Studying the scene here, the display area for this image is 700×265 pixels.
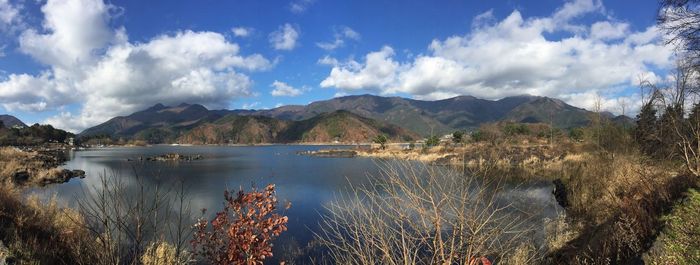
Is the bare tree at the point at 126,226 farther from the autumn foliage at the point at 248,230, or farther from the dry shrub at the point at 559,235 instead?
the dry shrub at the point at 559,235

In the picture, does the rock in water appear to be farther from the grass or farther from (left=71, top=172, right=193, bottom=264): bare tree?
the grass

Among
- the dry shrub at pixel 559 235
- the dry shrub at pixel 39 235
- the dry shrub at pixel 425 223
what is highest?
the dry shrub at pixel 425 223

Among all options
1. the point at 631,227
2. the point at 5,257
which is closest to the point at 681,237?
the point at 631,227

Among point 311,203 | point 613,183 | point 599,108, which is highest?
point 599,108

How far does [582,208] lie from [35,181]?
38.7 m

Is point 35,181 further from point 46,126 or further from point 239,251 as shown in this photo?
point 46,126

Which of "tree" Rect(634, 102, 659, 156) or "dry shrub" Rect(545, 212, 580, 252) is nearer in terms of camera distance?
"dry shrub" Rect(545, 212, 580, 252)

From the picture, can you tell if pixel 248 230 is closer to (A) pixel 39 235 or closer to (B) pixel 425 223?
(B) pixel 425 223

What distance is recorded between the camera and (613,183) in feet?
50.0

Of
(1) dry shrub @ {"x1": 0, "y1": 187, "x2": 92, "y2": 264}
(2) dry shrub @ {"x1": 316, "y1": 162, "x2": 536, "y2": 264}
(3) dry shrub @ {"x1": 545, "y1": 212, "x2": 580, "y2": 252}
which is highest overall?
(2) dry shrub @ {"x1": 316, "y1": 162, "x2": 536, "y2": 264}

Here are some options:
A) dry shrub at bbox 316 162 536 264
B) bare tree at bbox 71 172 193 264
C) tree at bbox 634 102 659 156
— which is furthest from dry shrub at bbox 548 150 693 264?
tree at bbox 634 102 659 156

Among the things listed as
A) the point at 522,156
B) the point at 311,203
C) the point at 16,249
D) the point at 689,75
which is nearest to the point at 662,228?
the point at 16,249

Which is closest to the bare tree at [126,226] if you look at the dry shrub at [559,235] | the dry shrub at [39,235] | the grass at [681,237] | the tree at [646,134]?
the dry shrub at [39,235]

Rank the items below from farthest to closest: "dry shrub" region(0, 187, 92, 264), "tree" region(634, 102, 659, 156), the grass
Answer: "tree" region(634, 102, 659, 156) → "dry shrub" region(0, 187, 92, 264) → the grass
